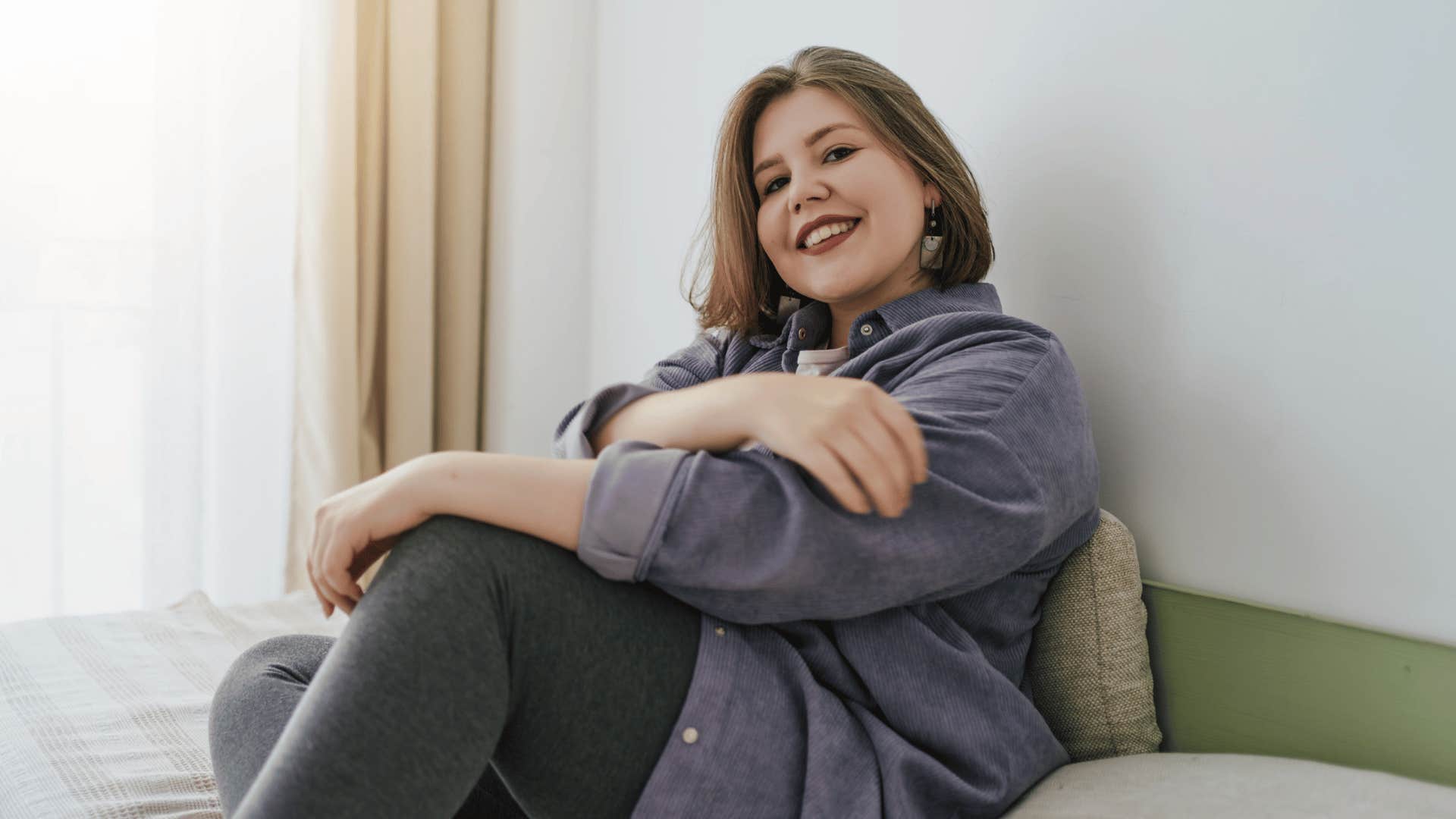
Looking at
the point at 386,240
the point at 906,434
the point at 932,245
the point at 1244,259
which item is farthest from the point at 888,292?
the point at 386,240

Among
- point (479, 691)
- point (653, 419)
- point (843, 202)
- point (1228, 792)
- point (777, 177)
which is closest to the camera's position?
point (479, 691)

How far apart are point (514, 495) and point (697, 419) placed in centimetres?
16

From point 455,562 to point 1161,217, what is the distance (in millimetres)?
777

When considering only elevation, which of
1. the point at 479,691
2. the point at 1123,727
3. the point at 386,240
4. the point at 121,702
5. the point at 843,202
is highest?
the point at 843,202

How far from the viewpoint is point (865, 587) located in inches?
27.9

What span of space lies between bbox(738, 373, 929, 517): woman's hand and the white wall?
42 cm

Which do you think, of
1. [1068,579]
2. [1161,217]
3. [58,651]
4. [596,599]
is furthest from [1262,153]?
[58,651]

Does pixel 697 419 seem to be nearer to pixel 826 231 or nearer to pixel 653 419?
pixel 653 419

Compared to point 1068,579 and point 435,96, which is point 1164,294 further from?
point 435,96

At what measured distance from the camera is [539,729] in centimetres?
69

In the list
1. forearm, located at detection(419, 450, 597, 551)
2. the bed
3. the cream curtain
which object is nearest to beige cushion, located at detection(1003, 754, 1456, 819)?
the bed

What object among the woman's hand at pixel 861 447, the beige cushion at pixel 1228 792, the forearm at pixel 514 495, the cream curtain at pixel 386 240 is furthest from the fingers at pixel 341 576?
the cream curtain at pixel 386 240

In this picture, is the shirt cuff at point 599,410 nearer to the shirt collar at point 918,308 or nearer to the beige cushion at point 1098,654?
the shirt collar at point 918,308

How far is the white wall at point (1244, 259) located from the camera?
2.68 feet
